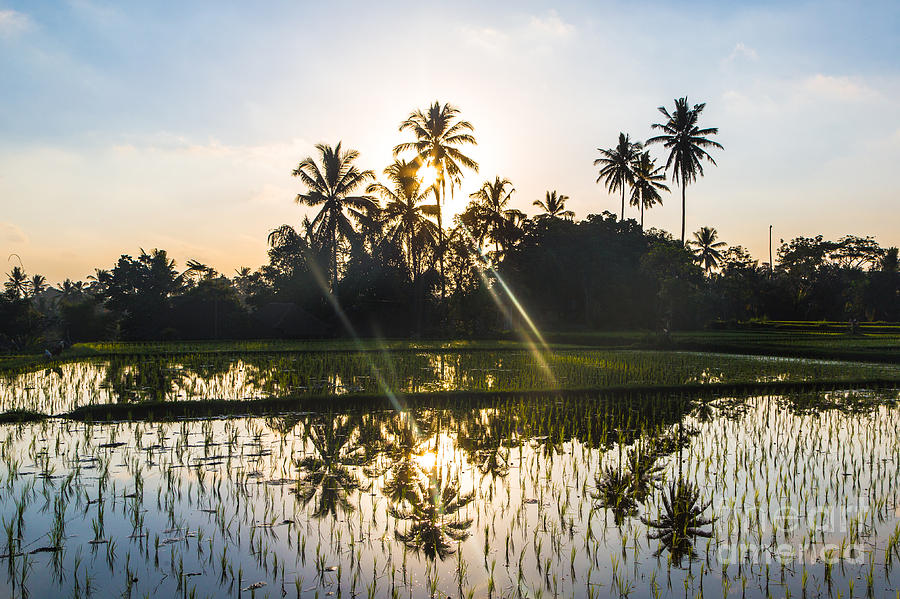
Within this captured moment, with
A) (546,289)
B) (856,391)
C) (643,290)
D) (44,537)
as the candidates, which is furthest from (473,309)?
(44,537)

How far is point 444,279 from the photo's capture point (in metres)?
34.6

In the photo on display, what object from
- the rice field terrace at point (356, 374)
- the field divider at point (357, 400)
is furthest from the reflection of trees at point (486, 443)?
the rice field terrace at point (356, 374)

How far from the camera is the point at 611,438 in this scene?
312 inches

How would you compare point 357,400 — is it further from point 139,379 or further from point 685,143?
point 685,143

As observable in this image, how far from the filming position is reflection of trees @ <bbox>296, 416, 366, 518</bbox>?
5426 mm

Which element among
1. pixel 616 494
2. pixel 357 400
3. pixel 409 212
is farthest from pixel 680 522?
pixel 409 212

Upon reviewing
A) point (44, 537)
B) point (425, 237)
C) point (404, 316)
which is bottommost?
point (44, 537)

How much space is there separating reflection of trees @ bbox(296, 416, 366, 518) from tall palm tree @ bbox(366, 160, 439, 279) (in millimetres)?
24047

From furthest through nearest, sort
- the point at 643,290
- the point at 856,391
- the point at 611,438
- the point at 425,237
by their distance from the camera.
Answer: the point at 643,290
the point at 425,237
the point at 856,391
the point at 611,438

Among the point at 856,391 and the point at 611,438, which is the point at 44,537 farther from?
the point at 856,391

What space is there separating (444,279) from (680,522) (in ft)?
98.1

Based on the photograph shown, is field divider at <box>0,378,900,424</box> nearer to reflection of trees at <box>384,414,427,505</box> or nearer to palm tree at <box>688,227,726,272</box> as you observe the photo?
reflection of trees at <box>384,414,427,505</box>

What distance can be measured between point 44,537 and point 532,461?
177 inches

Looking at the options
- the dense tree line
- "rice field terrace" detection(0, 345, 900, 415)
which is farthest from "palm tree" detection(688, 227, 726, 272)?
"rice field terrace" detection(0, 345, 900, 415)
